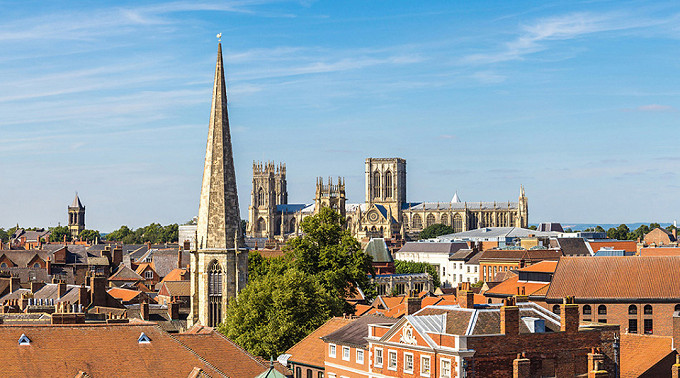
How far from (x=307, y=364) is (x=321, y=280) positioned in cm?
1824

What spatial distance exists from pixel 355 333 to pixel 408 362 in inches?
300

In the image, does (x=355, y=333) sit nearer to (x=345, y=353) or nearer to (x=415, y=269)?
(x=345, y=353)

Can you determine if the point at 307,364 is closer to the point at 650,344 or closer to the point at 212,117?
the point at 650,344

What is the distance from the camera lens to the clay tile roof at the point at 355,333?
44.5 m

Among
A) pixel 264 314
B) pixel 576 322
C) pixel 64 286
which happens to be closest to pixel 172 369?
pixel 576 322

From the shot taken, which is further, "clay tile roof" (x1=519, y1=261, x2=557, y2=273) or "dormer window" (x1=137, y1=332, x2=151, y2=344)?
"clay tile roof" (x1=519, y1=261, x2=557, y2=273)

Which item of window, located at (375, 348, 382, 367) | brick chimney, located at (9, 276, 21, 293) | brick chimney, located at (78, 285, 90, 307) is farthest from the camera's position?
brick chimney, located at (9, 276, 21, 293)

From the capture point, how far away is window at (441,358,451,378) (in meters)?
35.8

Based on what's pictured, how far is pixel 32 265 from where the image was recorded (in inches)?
4183

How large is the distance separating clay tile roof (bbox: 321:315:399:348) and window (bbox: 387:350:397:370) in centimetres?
292

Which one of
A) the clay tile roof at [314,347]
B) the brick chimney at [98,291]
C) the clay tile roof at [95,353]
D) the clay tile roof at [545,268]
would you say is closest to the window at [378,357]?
the clay tile roof at [314,347]

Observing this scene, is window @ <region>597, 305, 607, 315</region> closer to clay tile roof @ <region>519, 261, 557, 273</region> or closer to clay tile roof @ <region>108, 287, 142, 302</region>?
clay tile roof @ <region>519, 261, 557, 273</region>

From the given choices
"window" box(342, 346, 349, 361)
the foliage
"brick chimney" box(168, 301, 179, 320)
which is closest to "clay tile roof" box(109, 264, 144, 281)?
"brick chimney" box(168, 301, 179, 320)

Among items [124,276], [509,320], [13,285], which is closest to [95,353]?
[509,320]
